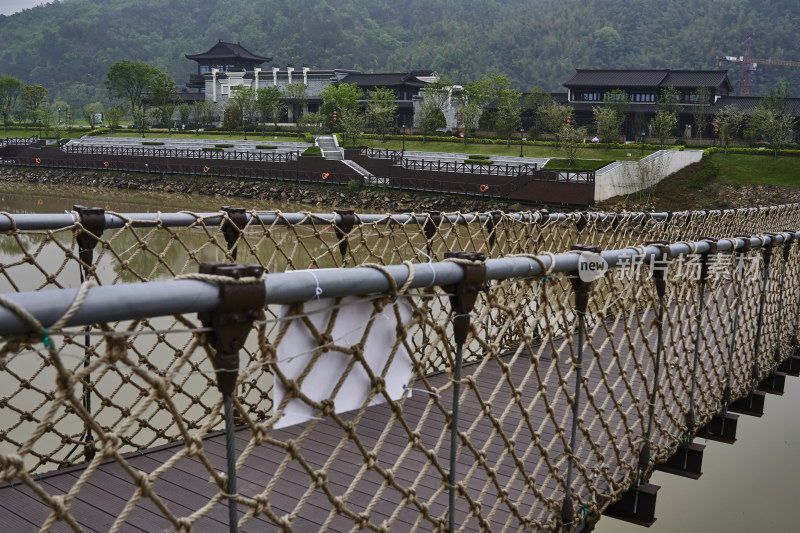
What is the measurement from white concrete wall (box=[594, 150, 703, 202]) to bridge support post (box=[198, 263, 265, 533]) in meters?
20.1

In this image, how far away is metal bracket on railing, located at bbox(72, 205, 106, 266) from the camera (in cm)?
293

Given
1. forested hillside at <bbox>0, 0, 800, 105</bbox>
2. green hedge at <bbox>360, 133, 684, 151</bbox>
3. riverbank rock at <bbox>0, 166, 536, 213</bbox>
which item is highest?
forested hillside at <bbox>0, 0, 800, 105</bbox>

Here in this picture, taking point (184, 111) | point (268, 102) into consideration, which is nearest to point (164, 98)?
point (184, 111)

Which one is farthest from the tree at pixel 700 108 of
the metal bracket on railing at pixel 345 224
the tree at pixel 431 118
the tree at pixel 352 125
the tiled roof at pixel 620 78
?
the metal bracket on railing at pixel 345 224

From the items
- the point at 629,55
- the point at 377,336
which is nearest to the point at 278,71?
the point at 629,55

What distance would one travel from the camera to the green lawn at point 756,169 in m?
21.6

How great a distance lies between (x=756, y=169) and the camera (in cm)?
2258

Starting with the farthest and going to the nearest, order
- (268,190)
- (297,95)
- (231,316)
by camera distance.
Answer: (297,95) < (268,190) < (231,316)

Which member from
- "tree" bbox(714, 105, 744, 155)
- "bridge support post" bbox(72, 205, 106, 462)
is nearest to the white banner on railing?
"bridge support post" bbox(72, 205, 106, 462)

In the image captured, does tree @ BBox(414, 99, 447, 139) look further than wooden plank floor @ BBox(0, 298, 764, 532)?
Yes

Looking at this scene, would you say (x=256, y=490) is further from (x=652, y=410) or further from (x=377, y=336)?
(x=652, y=410)

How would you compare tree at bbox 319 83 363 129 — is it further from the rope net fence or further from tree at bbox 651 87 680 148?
the rope net fence

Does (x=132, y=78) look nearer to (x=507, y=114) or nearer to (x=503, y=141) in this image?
(x=507, y=114)

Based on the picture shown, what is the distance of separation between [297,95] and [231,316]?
3776cm
